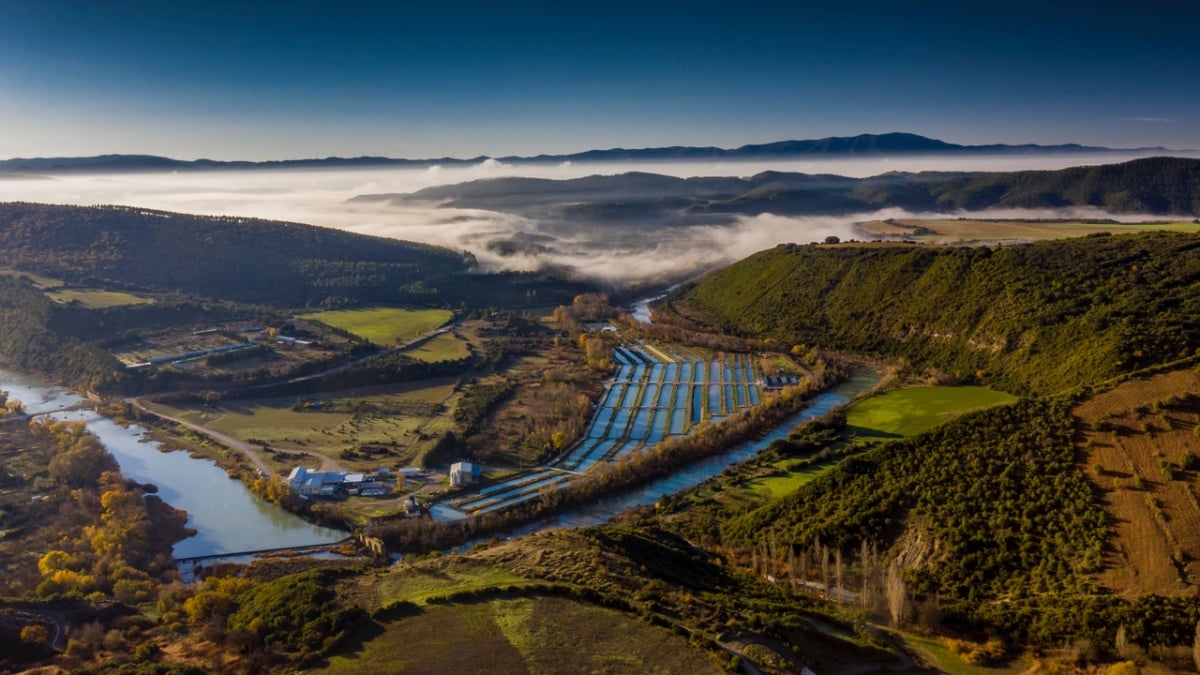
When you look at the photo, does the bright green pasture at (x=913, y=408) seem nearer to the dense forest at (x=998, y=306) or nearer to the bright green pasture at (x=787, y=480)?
the dense forest at (x=998, y=306)

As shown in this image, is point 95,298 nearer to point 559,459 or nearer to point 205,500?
point 205,500

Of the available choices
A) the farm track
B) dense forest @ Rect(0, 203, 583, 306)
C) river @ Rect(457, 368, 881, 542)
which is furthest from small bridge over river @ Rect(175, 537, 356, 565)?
dense forest @ Rect(0, 203, 583, 306)

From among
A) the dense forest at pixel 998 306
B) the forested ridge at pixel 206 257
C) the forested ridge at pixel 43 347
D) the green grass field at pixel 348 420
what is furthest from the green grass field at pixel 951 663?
the forested ridge at pixel 206 257

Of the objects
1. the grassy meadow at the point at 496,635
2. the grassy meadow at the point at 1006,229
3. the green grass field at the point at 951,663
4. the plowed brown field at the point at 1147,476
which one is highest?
the grassy meadow at the point at 1006,229

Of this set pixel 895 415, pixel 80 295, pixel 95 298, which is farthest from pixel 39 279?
pixel 895 415

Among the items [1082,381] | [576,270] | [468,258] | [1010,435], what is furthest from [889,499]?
[468,258]

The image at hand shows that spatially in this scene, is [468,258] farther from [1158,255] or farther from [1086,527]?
[1086,527]

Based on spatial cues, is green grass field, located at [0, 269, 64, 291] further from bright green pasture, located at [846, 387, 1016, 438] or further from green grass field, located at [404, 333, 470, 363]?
bright green pasture, located at [846, 387, 1016, 438]
